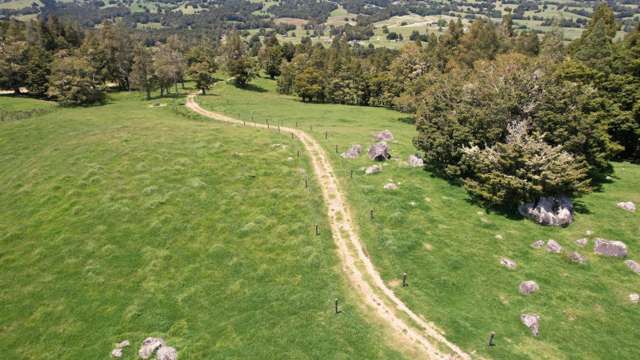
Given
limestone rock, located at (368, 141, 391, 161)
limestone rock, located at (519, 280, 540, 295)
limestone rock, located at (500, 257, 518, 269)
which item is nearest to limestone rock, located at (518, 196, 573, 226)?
limestone rock, located at (500, 257, 518, 269)

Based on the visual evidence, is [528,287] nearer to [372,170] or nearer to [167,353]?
[372,170]

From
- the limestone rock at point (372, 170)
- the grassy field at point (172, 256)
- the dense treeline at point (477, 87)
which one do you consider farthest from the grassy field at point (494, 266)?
the grassy field at point (172, 256)

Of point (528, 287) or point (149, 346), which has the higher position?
point (528, 287)

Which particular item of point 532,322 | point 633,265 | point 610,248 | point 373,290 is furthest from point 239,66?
point 532,322

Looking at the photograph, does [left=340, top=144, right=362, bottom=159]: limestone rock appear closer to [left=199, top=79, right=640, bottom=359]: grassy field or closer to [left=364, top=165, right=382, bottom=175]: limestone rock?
[left=199, top=79, right=640, bottom=359]: grassy field

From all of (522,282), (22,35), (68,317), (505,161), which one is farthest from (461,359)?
(22,35)

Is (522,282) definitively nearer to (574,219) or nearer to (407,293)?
(407,293)

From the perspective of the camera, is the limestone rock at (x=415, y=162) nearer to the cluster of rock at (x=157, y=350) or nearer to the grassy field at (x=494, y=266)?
the grassy field at (x=494, y=266)
